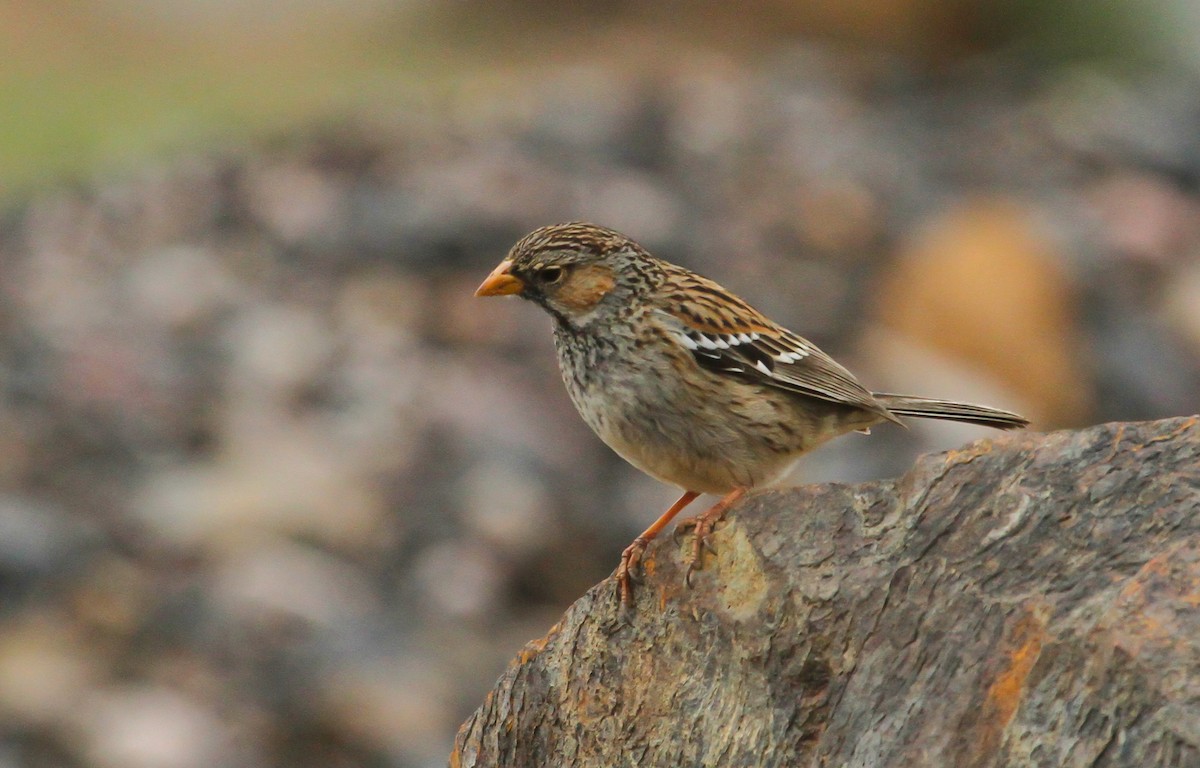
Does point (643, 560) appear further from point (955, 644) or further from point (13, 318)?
point (13, 318)

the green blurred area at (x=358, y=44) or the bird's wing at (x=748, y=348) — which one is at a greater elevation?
the green blurred area at (x=358, y=44)

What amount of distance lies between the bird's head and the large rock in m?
1.60

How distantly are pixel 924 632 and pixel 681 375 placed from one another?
202cm

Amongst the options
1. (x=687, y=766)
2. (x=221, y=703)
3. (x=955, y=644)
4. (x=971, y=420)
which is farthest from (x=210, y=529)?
(x=955, y=644)

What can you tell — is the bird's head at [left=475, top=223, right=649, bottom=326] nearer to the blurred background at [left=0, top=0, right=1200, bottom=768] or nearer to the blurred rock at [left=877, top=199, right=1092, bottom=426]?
the blurred background at [left=0, top=0, right=1200, bottom=768]

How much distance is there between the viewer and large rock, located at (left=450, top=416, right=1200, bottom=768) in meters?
3.32

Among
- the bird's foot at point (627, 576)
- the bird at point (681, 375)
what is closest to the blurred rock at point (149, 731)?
the bird at point (681, 375)

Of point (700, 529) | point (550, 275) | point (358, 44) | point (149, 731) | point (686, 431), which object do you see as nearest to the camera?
point (700, 529)

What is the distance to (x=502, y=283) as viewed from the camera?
19.2ft

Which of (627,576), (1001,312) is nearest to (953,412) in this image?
(627,576)

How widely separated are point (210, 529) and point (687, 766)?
219 inches

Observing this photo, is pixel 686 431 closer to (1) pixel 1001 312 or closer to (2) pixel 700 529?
(2) pixel 700 529

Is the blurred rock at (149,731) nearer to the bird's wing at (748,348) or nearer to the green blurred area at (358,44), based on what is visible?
the bird's wing at (748,348)

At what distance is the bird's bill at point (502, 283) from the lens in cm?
584
